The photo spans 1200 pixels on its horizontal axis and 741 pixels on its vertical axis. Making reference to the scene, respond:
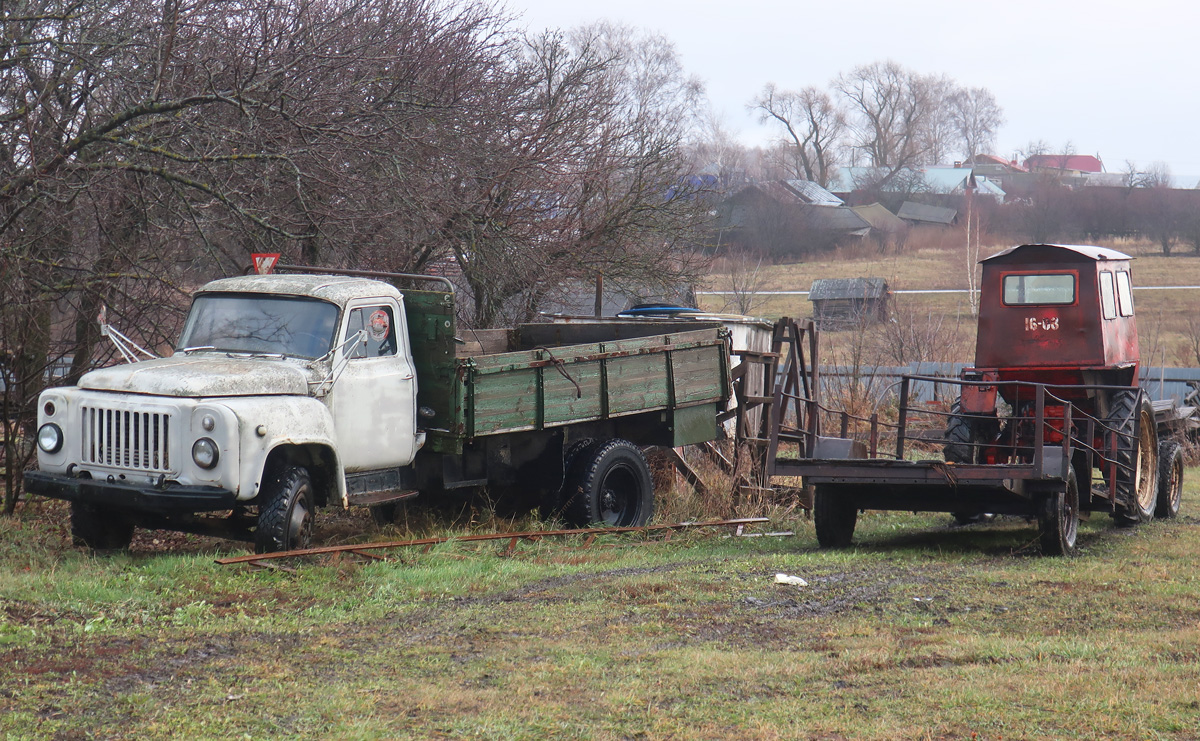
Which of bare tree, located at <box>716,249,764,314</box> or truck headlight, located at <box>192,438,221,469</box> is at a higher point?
bare tree, located at <box>716,249,764,314</box>

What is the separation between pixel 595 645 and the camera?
20.8 ft

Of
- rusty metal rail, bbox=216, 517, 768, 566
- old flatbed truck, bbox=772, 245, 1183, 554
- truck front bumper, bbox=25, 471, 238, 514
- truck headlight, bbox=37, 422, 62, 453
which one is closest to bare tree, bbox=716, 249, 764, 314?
old flatbed truck, bbox=772, 245, 1183, 554

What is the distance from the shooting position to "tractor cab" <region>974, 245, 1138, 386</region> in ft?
37.4

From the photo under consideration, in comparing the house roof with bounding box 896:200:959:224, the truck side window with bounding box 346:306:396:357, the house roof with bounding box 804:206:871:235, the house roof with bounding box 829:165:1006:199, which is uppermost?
the house roof with bounding box 829:165:1006:199

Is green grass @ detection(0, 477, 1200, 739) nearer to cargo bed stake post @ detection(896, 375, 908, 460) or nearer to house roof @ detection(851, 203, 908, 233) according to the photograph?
cargo bed stake post @ detection(896, 375, 908, 460)

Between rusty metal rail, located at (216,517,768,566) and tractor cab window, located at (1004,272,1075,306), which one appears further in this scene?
tractor cab window, located at (1004,272,1075,306)

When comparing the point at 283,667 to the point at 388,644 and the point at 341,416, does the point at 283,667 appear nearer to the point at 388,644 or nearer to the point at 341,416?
the point at 388,644

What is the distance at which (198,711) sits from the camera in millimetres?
4977

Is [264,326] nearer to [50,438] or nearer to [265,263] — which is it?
[265,263]

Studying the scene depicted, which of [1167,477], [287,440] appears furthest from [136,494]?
[1167,477]

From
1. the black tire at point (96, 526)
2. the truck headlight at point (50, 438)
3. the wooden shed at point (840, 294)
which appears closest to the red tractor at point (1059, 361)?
the black tire at point (96, 526)

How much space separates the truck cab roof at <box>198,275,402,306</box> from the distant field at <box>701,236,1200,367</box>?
25362 millimetres

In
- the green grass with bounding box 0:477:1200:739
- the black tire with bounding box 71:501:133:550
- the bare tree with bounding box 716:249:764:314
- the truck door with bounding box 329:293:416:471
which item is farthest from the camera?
the bare tree with bounding box 716:249:764:314

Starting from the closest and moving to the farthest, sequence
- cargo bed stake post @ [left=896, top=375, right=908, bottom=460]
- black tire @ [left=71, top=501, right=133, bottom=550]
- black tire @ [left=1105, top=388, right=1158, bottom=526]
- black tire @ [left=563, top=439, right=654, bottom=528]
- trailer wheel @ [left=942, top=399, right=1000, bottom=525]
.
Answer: black tire @ [left=71, top=501, right=133, bottom=550], cargo bed stake post @ [left=896, top=375, right=908, bottom=460], black tire @ [left=563, top=439, right=654, bottom=528], black tire @ [left=1105, top=388, right=1158, bottom=526], trailer wheel @ [left=942, top=399, right=1000, bottom=525]
